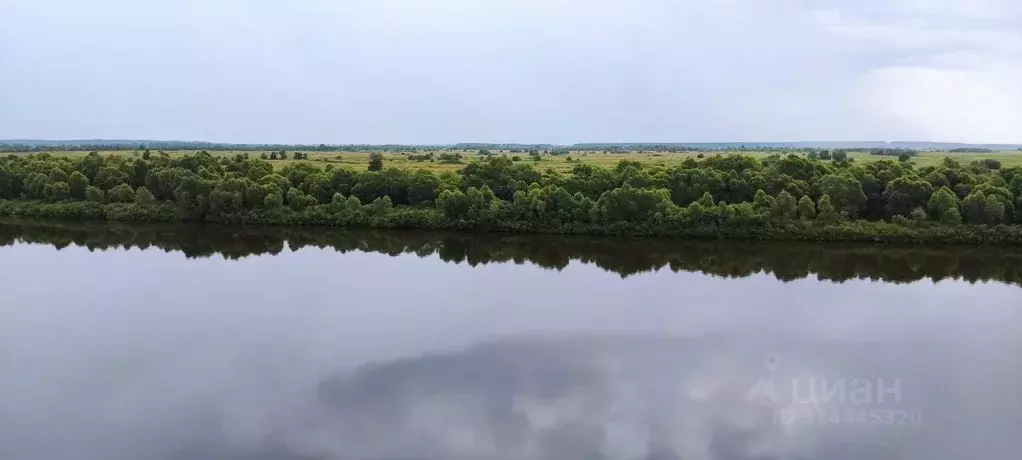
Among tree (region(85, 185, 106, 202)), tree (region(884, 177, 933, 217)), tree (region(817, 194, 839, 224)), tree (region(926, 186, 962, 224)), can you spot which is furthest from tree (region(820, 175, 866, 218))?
tree (region(85, 185, 106, 202))

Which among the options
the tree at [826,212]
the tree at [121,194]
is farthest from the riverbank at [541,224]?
the tree at [121,194]

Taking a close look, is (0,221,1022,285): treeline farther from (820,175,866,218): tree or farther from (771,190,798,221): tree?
(820,175,866,218): tree

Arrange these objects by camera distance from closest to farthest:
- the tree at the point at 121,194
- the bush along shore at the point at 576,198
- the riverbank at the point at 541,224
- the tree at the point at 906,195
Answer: the riverbank at the point at 541,224 < the bush along shore at the point at 576,198 < the tree at the point at 906,195 < the tree at the point at 121,194

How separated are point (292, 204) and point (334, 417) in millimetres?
23599

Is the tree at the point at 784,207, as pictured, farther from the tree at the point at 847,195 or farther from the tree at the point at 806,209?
the tree at the point at 847,195

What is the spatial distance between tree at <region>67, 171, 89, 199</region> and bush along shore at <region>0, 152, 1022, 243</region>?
0.18ft

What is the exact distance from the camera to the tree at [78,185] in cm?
3769

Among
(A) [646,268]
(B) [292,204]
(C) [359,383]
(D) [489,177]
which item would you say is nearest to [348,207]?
(B) [292,204]

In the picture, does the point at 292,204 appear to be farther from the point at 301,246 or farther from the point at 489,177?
the point at 489,177

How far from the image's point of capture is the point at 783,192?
100 feet

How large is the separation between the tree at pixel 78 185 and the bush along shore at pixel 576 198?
55 mm

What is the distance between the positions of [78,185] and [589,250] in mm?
28795

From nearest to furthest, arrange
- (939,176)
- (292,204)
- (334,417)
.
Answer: (334,417) → (939,176) → (292,204)

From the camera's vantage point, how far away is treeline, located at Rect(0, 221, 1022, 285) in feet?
83.5
